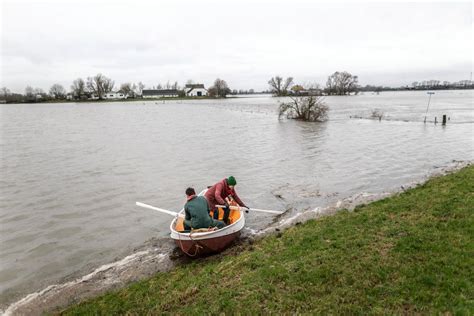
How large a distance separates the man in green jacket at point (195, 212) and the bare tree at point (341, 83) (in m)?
177

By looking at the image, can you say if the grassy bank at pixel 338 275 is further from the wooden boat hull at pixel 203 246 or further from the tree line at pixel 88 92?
the tree line at pixel 88 92

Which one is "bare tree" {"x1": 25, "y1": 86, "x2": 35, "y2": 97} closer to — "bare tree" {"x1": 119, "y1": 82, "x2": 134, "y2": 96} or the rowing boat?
"bare tree" {"x1": 119, "y1": 82, "x2": 134, "y2": 96}

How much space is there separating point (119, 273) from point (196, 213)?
8.25ft

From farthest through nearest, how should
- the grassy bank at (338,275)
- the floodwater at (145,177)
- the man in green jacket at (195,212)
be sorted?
the floodwater at (145,177), the man in green jacket at (195,212), the grassy bank at (338,275)

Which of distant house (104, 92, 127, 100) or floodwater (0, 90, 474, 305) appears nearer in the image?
floodwater (0, 90, 474, 305)

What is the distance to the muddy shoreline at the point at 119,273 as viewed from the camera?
7.48 m

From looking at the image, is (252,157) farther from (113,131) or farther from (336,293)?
(113,131)

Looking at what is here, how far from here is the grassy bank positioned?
18.3 feet

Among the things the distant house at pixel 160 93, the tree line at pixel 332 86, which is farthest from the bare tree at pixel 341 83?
the distant house at pixel 160 93

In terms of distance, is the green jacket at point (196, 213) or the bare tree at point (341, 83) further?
the bare tree at point (341, 83)

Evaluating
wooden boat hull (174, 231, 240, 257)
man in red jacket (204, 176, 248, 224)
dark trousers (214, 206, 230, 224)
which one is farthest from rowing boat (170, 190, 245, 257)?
man in red jacket (204, 176, 248, 224)

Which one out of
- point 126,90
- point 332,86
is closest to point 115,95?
point 126,90

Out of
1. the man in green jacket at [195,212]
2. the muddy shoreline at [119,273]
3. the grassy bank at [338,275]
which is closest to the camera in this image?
the grassy bank at [338,275]

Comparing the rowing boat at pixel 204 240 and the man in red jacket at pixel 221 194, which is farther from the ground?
the man in red jacket at pixel 221 194
